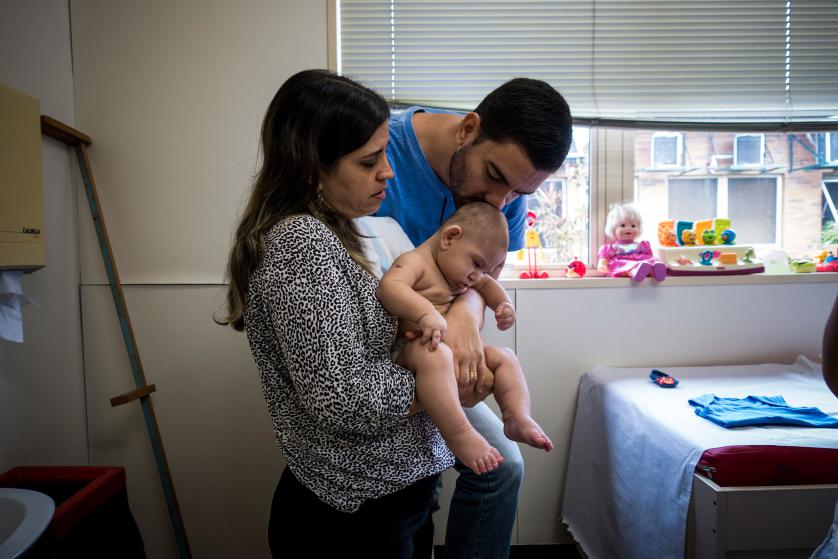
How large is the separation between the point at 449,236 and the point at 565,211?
4.30ft

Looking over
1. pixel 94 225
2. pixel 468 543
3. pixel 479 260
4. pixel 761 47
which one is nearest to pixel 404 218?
pixel 479 260

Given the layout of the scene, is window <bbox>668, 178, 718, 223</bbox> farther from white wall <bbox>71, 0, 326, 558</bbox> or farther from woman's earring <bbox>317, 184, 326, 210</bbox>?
woman's earring <bbox>317, 184, 326, 210</bbox>

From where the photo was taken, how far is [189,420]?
1.94 m

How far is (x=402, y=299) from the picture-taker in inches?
36.1

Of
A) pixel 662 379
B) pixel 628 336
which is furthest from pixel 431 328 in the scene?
pixel 628 336

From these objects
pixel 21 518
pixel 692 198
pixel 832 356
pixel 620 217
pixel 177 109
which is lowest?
pixel 21 518

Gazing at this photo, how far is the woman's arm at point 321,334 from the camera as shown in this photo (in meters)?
0.76

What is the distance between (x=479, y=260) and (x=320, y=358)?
534 mm

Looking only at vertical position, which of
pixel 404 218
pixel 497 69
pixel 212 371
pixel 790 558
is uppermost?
pixel 497 69

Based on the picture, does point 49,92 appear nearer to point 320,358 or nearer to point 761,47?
point 320,358

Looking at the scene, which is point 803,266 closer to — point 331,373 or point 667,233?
point 667,233

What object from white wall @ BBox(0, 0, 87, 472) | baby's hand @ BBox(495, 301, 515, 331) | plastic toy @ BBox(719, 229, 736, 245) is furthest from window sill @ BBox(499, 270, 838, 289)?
white wall @ BBox(0, 0, 87, 472)

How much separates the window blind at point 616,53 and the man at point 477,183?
69 centimetres

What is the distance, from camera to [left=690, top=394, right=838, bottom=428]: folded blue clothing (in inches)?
54.4
